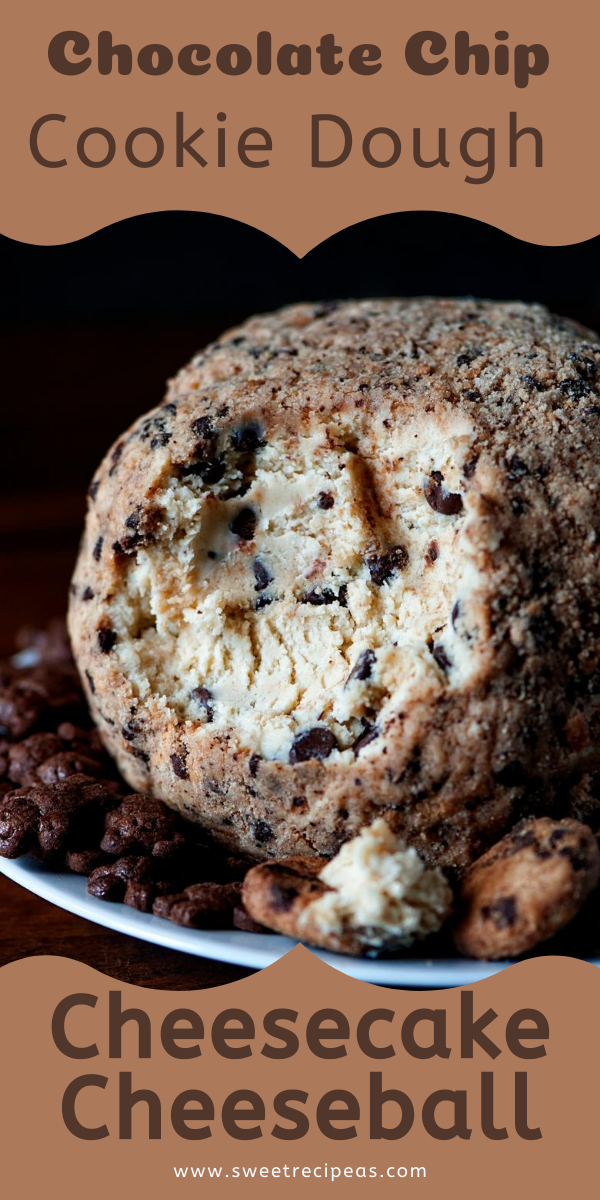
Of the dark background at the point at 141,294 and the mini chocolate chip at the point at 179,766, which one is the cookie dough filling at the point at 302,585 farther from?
the dark background at the point at 141,294

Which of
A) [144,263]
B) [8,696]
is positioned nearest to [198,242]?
[144,263]

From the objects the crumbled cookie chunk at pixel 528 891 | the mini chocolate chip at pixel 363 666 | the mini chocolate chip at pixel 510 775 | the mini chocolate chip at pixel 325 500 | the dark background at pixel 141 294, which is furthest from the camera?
the dark background at pixel 141 294

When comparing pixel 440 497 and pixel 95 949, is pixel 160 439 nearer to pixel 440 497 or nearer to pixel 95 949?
pixel 440 497

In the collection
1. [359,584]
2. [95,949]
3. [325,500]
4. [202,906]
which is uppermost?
[325,500]

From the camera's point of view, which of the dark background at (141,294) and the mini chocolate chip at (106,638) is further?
the dark background at (141,294)

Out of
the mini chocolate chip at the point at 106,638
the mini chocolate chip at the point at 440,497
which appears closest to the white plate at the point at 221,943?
the mini chocolate chip at the point at 106,638

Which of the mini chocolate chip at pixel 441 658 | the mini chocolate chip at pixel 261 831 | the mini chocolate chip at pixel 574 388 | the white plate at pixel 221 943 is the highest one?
the mini chocolate chip at pixel 574 388

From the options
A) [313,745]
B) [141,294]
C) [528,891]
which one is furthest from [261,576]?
[141,294]

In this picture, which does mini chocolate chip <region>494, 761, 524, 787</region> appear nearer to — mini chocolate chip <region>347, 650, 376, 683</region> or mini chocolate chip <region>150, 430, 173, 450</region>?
mini chocolate chip <region>347, 650, 376, 683</region>
